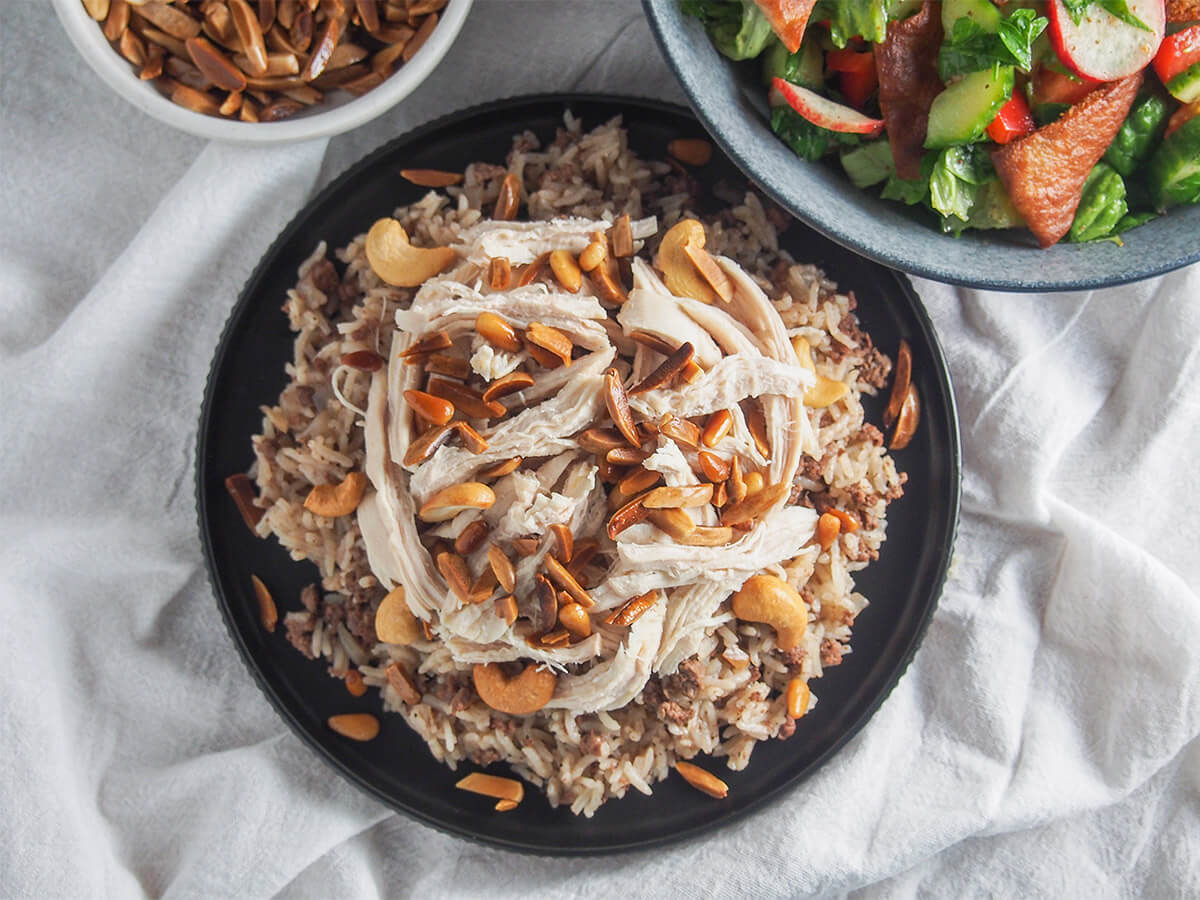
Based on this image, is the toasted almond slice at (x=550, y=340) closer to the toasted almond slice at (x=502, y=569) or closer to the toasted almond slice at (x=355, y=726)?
the toasted almond slice at (x=502, y=569)

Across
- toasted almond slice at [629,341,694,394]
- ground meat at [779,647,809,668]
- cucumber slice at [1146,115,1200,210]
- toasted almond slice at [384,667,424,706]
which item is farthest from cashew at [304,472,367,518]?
cucumber slice at [1146,115,1200,210]

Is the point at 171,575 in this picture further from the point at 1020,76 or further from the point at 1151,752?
the point at 1151,752

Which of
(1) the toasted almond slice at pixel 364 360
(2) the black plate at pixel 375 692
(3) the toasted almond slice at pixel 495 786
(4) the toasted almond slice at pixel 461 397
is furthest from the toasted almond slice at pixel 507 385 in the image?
(3) the toasted almond slice at pixel 495 786

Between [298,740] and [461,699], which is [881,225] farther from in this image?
[298,740]

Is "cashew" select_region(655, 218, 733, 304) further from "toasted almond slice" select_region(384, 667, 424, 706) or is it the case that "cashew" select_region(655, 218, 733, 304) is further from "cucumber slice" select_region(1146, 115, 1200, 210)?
"toasted almond slice" select_region(384, 667, 424, 706)

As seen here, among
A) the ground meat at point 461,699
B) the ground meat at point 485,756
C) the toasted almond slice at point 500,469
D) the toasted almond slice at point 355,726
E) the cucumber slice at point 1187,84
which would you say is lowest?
the toasted almond slice at point 355,726

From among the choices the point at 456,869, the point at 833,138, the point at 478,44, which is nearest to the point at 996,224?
the point at 833,138

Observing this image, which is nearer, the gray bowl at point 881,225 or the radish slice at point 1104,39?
the radish slice at point 1104,39
